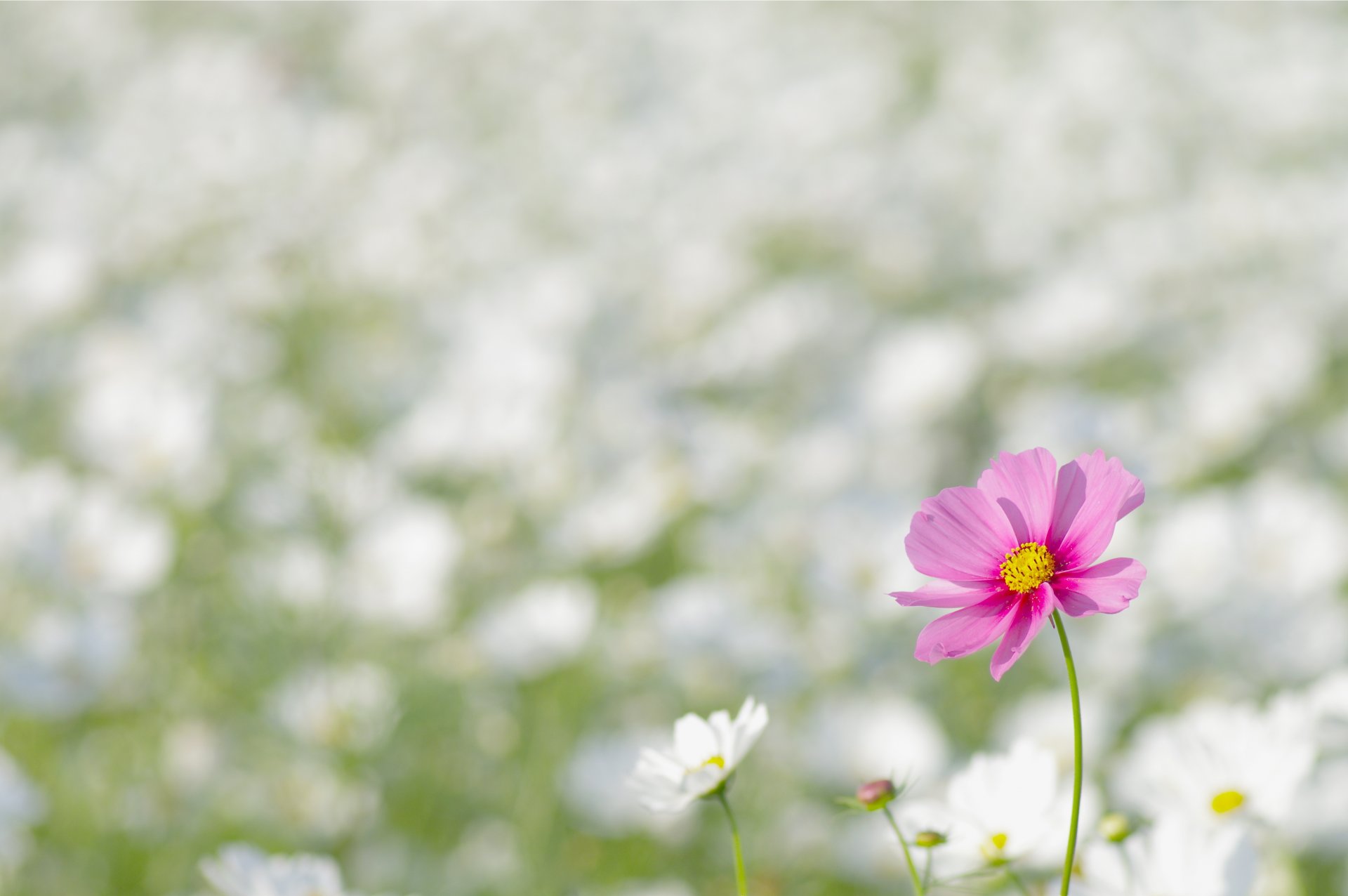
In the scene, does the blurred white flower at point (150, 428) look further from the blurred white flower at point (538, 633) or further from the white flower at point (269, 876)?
the white flower at point (269, 876)

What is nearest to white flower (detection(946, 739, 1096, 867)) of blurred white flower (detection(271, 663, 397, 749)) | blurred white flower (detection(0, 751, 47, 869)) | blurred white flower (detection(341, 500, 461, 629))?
blurred white flower (detection(0, 751, 47, 869))

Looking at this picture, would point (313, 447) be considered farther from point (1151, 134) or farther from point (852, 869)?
point (1151, 134)

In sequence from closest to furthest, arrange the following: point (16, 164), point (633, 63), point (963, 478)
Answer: point (963, 478)
point (16, 164)
point (633, 63)

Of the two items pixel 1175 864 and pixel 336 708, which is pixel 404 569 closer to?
pixel 336 708

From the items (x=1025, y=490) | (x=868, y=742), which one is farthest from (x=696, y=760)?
(x=868, y=742)

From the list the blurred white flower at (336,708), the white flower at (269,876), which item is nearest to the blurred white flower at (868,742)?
the blurred white flower at (336,708)

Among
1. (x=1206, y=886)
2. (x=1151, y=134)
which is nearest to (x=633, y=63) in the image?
(x=1151, y=134)

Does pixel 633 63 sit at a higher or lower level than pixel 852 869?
higher
